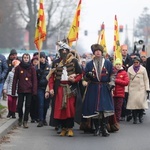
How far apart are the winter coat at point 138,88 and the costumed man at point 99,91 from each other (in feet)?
9.19

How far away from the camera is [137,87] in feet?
52.5

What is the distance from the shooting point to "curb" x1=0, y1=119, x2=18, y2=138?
12917mm

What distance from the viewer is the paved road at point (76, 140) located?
1168 cm

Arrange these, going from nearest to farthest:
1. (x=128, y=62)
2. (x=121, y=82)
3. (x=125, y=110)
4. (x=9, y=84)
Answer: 1. (x=121, y=82)
2. (x=9, y=84)
3. (x=125, y=110)
4. (x=128, y=62)

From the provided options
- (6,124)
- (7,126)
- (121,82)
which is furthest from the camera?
(121,82)

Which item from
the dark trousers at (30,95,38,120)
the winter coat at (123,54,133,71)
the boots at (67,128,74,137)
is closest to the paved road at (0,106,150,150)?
the boots at (67,128,74,137)

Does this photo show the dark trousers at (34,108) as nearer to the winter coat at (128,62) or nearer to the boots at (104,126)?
the boots at (104,126)

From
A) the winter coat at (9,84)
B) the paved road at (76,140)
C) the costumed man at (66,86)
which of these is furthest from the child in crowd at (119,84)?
the winter coat at (9,84)

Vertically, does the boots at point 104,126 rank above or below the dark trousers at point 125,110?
below

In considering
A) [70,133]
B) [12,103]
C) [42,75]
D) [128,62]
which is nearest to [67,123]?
[70,133]

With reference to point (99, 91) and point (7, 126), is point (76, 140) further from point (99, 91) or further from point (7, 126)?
point (7, 126)

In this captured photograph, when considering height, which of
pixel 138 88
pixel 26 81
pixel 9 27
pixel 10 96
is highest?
pixel 9 27

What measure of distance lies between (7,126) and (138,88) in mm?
3791

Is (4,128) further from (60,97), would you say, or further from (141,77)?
(141,77)
